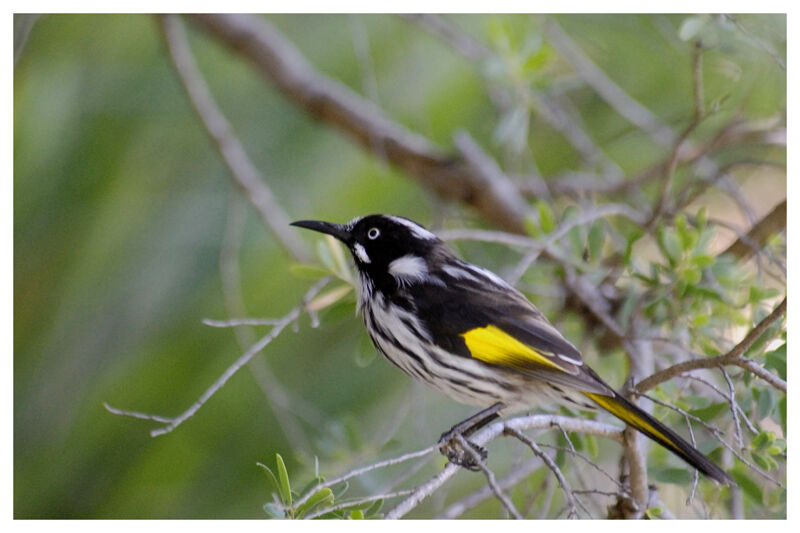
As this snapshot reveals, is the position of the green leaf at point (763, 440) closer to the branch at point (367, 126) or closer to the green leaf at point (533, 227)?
the green leaf at point (533, 227)

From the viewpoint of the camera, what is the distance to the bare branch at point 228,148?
284 cm

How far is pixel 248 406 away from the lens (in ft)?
9.52

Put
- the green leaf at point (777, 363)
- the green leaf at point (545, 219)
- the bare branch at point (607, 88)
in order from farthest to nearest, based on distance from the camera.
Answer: the bare branch at point (607, 88) → the green leaf at point (545, 219) → the green leaf at point (777, 363)

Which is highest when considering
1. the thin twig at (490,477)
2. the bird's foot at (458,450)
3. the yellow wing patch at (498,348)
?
the yellow wing patch at (498,348)

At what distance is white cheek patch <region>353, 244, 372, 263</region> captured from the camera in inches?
88.3

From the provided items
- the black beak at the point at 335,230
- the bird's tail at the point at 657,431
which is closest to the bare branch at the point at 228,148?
the black beak at the point at 335,230

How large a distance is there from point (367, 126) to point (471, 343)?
1289 mm

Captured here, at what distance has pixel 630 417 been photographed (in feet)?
6.21

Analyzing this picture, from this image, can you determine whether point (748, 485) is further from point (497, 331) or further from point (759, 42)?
point (759, 42)

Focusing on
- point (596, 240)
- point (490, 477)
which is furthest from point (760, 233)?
point (490, 477)

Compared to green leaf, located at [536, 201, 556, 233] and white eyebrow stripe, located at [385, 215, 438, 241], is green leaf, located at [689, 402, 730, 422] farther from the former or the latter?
white eyebrow stripe, located at [385, 215, 438, 241]

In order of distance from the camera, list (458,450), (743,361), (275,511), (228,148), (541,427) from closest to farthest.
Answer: (275,511), (743,361), (541,427), (458,450), (228,148)

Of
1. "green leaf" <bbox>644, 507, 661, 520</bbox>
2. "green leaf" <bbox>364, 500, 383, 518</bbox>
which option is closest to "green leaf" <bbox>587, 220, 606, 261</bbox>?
"green leaf" <bbox>644, 507, 661, 520</bbox>
